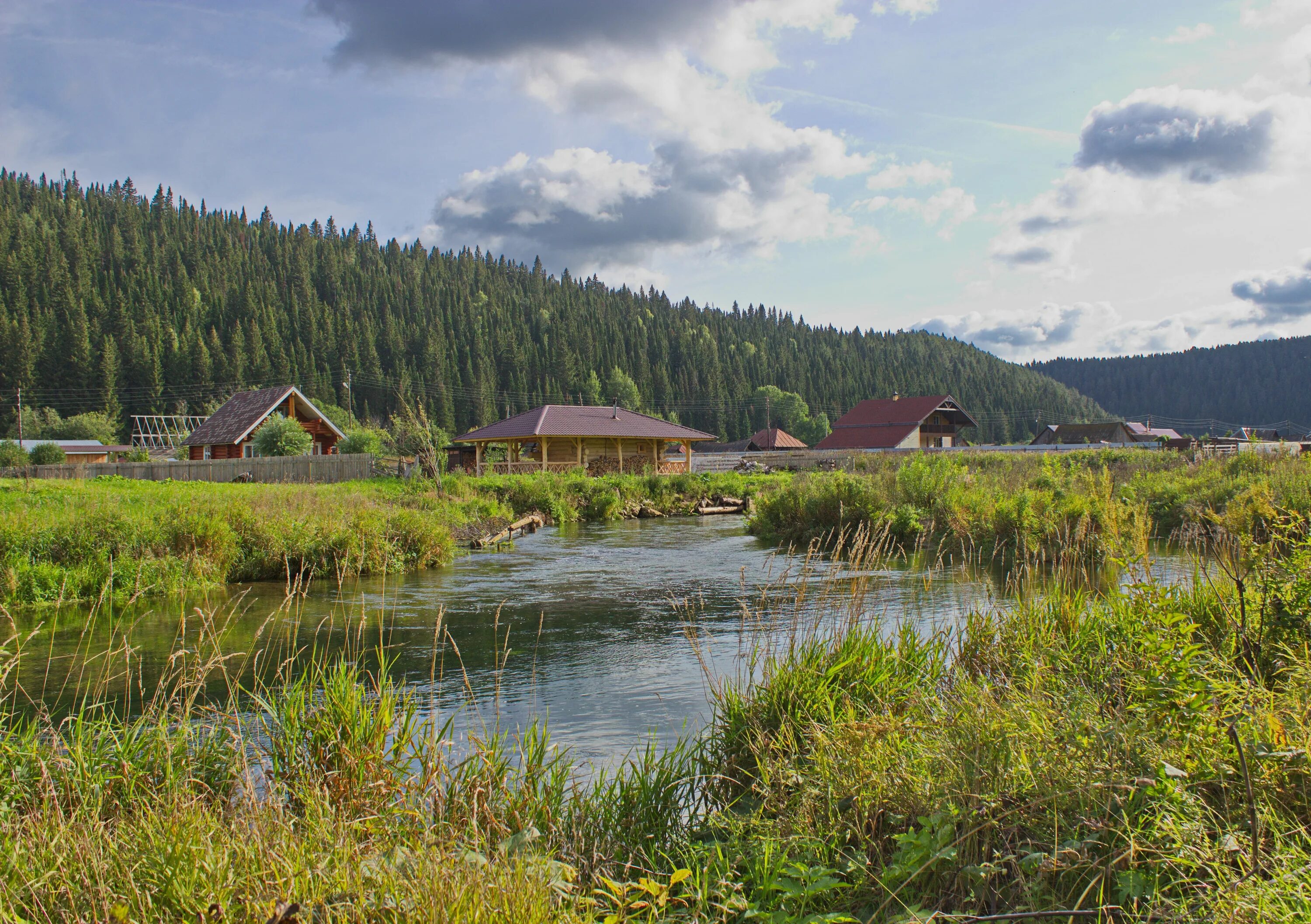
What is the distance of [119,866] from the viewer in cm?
289

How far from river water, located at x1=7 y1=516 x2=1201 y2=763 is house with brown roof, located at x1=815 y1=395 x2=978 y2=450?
49.7m

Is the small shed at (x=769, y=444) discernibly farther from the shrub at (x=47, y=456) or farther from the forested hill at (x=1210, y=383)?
the forested hill at (x=1210, y=383)

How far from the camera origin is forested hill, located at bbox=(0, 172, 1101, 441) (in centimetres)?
9006

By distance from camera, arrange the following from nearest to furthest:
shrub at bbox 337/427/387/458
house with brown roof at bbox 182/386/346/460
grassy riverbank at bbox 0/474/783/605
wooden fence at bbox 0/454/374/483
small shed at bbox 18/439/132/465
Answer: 1. grassy riverbank at bbox 0/474/783/605
2. wooden fence at bbox 0/454/374/483
3. house with brown roof at bbox 182/386/346/460
4. shrub at bbox 337/427/387/458
5. small shed at bbox 18/439/132/465

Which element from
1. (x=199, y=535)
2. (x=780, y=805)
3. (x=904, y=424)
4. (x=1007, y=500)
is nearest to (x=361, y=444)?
(x=199, y=535)

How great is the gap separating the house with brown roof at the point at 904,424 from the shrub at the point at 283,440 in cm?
3741

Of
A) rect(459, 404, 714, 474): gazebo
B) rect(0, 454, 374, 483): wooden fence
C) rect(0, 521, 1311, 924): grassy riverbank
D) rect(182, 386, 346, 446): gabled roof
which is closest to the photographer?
rect(0, 521, 1311, 924): grassy riverbank

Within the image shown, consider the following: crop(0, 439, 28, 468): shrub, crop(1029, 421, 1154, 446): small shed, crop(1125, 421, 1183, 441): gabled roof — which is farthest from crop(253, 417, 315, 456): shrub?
crop(1125, 421, 1183, 441): gabled roof

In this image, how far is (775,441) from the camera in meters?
Answer: 89.2

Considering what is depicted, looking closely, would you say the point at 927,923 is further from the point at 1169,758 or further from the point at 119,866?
the point at 119,866

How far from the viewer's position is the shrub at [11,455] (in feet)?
136

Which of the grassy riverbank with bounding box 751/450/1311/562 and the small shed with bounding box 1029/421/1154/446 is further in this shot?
the small shed with bounding box 1029/421/1154/446

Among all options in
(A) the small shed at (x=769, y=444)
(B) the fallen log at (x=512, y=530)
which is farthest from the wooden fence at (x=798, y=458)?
(A) the small shed at (x=769, y=444)

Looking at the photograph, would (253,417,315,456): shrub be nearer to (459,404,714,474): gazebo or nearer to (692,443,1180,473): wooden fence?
(459,404,714,474): gazebo
